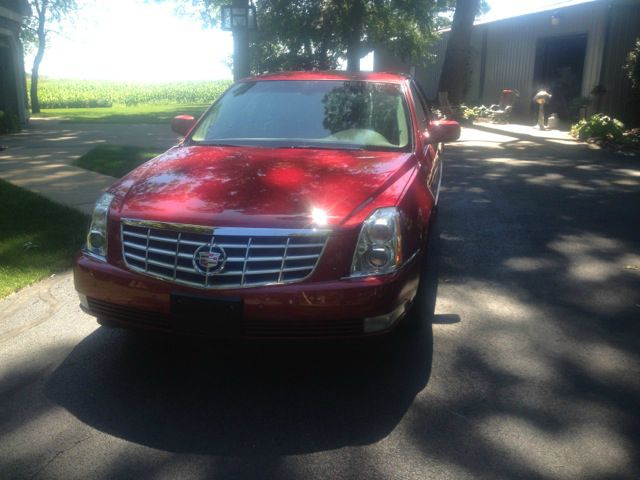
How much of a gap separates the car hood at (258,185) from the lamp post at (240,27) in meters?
7.24

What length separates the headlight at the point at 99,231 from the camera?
373 centimetres

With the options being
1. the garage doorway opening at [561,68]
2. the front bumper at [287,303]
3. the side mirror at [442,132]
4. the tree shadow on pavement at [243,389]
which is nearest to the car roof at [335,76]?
the side mirror at [442,132]

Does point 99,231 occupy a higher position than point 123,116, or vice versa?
point 99,231

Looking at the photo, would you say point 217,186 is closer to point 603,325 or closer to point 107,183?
point 603,325

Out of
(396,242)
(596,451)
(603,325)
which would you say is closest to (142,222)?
(396,242)

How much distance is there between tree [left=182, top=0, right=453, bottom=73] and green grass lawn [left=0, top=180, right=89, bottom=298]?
74.0 feet

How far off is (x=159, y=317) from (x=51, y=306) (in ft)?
6.19

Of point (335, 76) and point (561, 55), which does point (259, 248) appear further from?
point (561, 55)

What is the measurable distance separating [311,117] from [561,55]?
18.8 metres

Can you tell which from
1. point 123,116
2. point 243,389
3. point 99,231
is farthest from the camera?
point 123,116

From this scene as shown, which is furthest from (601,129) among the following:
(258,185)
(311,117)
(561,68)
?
(258,185)

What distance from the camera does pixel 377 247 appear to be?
11.3ft

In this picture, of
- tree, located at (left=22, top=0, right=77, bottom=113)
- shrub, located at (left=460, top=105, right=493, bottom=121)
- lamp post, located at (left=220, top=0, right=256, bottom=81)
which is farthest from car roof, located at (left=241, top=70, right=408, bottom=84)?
tree, located at (left=22, top=0, right=77, bottom=113)

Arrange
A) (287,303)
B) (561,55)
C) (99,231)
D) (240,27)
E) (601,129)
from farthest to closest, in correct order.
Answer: (561,55) < (601,129) < (240,27) < (99,231) < (287,303)
